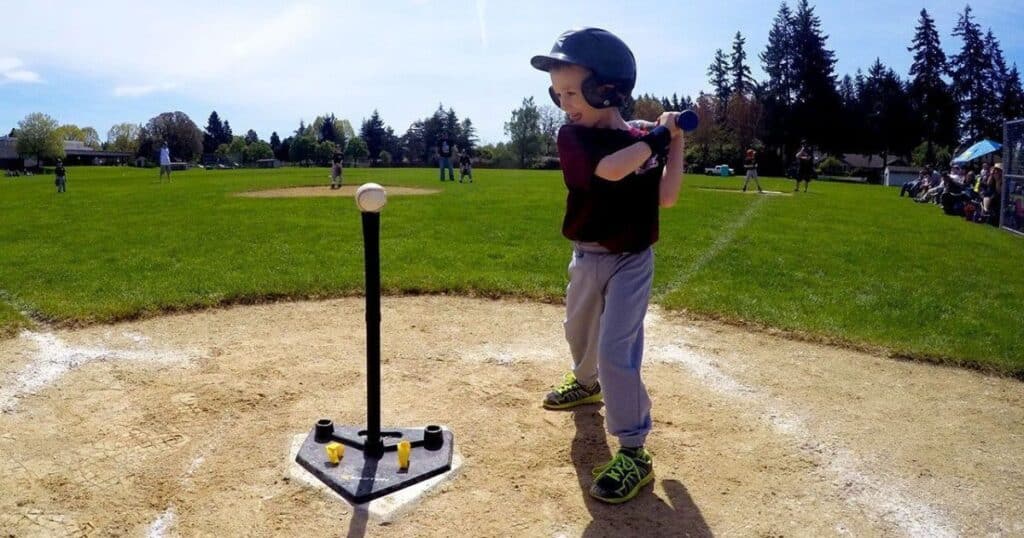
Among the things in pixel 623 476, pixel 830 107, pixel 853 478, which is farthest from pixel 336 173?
pixel 830 107

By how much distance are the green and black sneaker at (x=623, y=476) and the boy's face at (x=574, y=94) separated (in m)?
1.46

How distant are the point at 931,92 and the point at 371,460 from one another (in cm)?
7763

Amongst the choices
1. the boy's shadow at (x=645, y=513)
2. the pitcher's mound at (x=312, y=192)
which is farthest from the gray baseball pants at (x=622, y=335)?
the pitcher's mound at (x=312, y=192)

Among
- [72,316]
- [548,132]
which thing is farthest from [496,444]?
[548,132]

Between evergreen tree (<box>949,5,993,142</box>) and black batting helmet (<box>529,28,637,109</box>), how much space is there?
3054 inches

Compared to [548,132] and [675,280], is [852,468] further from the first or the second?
[548,132]

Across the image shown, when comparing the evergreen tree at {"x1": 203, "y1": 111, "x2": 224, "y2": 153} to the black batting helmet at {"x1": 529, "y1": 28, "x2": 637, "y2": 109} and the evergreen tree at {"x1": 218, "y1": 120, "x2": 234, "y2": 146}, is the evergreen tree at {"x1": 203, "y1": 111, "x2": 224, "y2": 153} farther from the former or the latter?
the black batting helmet at {"x1": 529, "y1": 28, "x2": 637, "y2": 109}

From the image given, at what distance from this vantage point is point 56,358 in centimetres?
479

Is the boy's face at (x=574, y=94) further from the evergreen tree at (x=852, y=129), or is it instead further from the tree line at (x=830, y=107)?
the evergreen tree at (x=852, y=129)

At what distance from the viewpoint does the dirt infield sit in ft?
9.23

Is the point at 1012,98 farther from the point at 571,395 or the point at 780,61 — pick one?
the point at 571,395

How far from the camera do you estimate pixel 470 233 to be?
11.7m

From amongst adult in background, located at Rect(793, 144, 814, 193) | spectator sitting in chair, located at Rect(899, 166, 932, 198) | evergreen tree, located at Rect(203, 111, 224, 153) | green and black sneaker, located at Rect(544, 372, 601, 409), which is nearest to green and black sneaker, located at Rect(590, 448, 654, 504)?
green and black sneaker, located at Rect(544, 372, 601, 409)

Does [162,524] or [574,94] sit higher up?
[574,94]
